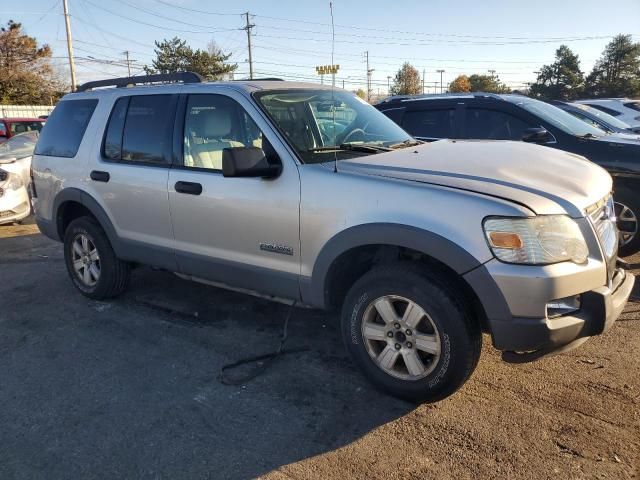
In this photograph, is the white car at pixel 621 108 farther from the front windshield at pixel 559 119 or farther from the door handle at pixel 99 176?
the door handle at pixel 99 176

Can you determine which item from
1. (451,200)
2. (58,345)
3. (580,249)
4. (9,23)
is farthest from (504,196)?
(9,23)

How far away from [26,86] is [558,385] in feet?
166

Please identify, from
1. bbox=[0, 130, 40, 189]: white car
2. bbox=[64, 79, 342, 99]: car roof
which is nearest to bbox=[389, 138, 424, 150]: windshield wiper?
bbox=[64, 79, 342, 99]: car roof

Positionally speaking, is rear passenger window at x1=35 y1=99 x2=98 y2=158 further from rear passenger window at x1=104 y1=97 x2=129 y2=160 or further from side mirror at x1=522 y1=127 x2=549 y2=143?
side mirror at x1=522 y1=127 x2=549 y2=143

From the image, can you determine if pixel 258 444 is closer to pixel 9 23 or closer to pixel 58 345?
pixel 58 345

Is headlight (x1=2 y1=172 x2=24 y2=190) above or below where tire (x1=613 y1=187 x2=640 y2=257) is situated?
above

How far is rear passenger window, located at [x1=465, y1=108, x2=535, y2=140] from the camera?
6.03 m

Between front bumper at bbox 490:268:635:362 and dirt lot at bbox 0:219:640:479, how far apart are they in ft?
1.57

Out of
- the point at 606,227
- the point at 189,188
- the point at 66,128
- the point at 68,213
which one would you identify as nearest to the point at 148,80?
the point at 66,128

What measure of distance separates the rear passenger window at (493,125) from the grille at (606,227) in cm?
286

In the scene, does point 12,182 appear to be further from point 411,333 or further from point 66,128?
point 411,333

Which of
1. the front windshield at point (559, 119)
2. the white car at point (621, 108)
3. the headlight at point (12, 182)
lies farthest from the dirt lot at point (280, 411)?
the white car at point (621, 108)

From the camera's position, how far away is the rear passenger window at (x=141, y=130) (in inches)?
165

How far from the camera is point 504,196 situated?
106 inches
